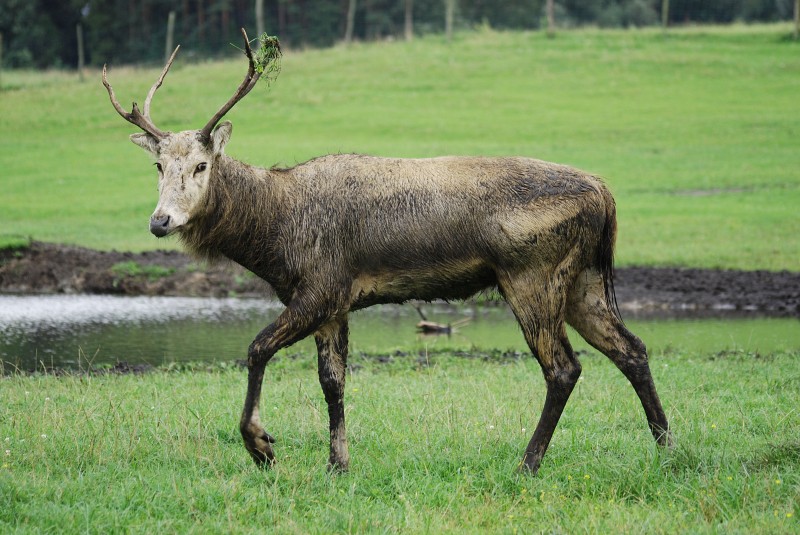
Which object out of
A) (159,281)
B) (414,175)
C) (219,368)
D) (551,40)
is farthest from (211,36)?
(414,175)

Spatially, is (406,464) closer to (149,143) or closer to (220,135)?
(220,135)

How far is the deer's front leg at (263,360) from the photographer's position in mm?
6945

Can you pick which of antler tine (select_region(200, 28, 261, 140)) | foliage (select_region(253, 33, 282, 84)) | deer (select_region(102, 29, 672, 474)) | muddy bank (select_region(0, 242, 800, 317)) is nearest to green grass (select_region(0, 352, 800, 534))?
deer (select_region(102, 29, 672, 474))

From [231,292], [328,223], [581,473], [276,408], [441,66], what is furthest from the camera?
[441,66]

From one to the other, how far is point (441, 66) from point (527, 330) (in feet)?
131

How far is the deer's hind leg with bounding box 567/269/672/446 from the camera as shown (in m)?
7.47

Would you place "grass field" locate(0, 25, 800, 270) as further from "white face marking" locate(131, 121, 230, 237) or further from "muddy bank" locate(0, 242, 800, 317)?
"white face marking" locate(131, 121, 230, 237)

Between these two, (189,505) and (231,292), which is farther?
(231,292)

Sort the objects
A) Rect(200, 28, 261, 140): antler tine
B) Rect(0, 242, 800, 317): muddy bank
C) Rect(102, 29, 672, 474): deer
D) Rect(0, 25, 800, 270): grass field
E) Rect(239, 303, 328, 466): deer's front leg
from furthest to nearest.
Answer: Rect(0, 25, 800, 270): grass field < Rect(0, 242, 800, 317): muddy bank < Rect(200, 28, 261, 140): antler tine < Rect(102, 29, 672, 474): deer < Rect(239, 303, 328, 466): deer's front leg

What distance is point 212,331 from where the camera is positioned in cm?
1616

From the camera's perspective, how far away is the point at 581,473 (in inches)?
269

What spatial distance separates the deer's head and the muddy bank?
1112 centimetres

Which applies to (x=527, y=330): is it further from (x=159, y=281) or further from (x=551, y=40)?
(x=551, y=40)

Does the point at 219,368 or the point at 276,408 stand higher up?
the point at 276,408
